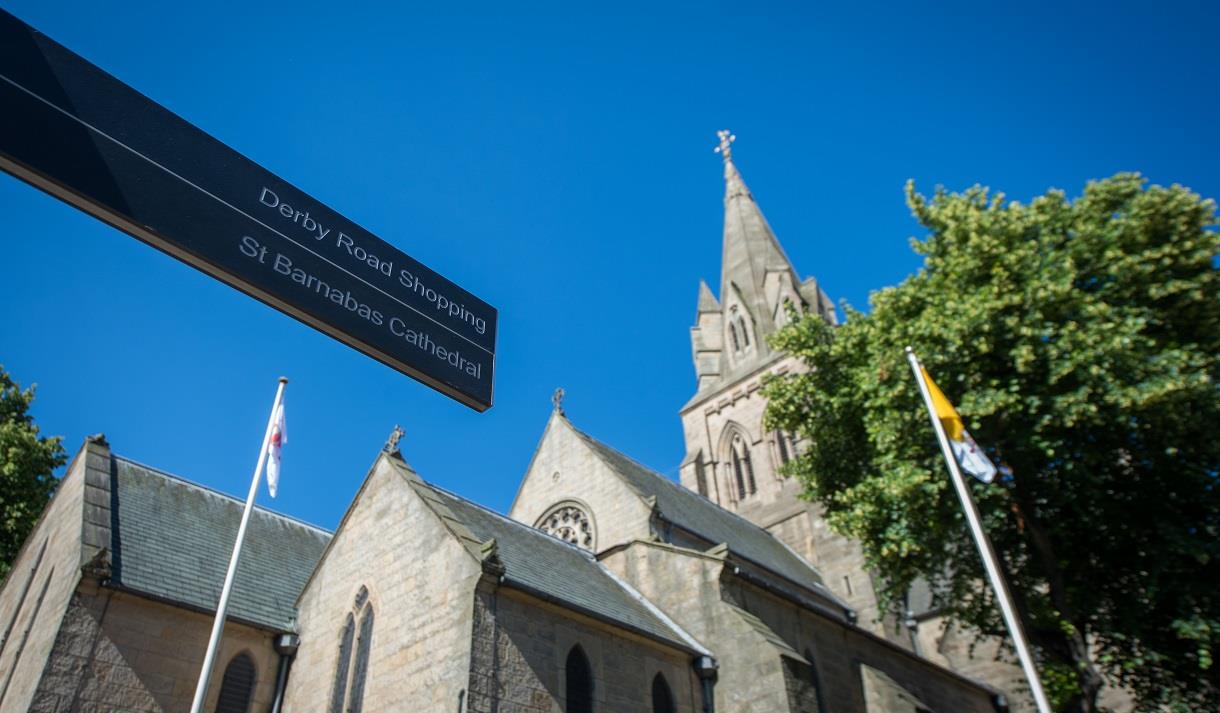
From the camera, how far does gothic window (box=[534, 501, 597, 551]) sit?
23.8 metres

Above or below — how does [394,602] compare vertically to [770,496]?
below

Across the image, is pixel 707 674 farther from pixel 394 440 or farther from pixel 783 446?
pixel 783 446

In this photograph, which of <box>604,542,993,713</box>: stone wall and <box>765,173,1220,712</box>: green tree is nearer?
<box>765,173,1220,712</box>: green tree

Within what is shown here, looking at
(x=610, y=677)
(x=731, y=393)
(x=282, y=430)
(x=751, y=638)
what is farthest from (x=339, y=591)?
(x=731, y=393)

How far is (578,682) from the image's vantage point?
46.7 feet

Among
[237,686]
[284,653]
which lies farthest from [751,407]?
[237,686]

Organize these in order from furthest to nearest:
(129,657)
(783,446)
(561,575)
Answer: (783,446) → (561,575) → (129,657)

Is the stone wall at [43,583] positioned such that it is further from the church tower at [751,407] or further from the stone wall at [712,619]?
the church tower at [751,407]

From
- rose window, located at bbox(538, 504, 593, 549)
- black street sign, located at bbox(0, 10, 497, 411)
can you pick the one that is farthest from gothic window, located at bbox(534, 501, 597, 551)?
black street sign, located at bbox(0, 10, 497, 411)

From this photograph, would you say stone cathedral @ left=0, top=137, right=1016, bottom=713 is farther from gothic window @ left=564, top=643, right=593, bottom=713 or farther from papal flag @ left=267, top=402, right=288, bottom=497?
papal flag @ left=267, top=402, right=288, bottom=497

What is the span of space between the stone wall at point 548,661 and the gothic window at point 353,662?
3.18 metres

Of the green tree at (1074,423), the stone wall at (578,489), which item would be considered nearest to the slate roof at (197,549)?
the stone wall at (578,489)

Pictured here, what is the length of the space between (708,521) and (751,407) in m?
12.6

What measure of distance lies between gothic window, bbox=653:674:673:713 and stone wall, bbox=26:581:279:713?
25.9ft
